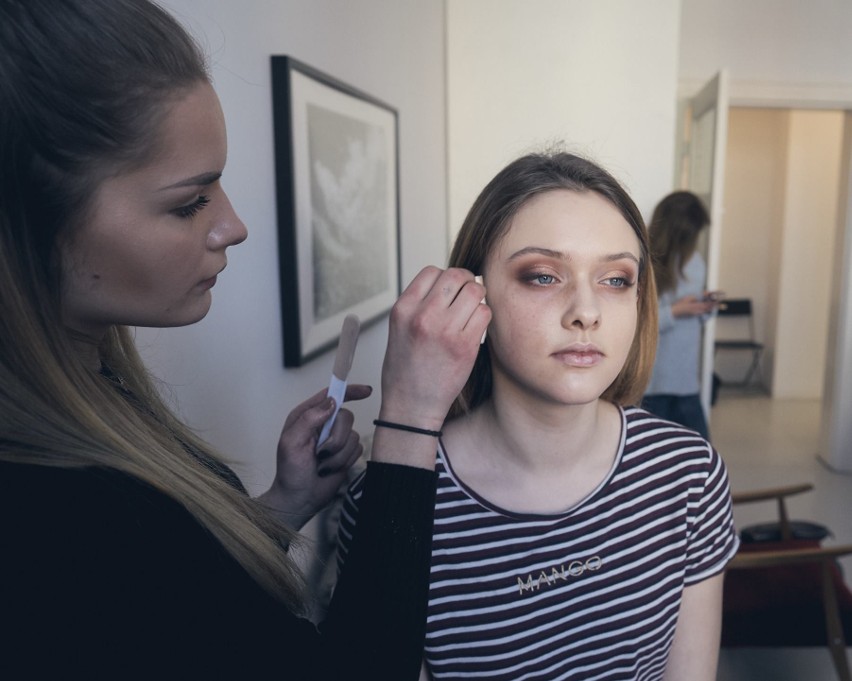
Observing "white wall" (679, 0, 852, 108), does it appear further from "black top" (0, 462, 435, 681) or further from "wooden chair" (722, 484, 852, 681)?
"black top" (0, 462, 435, 681)

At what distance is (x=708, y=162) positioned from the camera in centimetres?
322

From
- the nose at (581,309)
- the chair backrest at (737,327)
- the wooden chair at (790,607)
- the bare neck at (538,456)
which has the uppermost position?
the nose at (581,309)

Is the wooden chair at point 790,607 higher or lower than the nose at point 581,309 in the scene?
lower

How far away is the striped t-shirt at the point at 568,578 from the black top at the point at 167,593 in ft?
0.95

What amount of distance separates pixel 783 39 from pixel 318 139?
3.30 meters

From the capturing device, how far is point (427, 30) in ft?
9.16

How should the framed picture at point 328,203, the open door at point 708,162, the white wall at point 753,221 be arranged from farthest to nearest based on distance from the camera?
1. the white wall at point 753,221
2. the open door at point 708,162
3. the framed picture at point 328,203

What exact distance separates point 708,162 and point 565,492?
2.69 metres

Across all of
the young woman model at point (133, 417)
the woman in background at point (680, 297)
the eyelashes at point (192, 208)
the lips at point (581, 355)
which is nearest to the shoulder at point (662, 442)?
the lips at point (581, 355)

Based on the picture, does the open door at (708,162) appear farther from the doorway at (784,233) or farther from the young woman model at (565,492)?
the young woman model at (565,492)

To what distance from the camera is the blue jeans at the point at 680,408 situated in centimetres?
286

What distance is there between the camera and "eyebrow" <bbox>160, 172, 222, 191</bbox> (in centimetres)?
61

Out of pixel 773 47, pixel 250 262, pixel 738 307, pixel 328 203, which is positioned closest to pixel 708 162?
pixel 773 47

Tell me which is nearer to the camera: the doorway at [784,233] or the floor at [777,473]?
the floor at [777,473]
